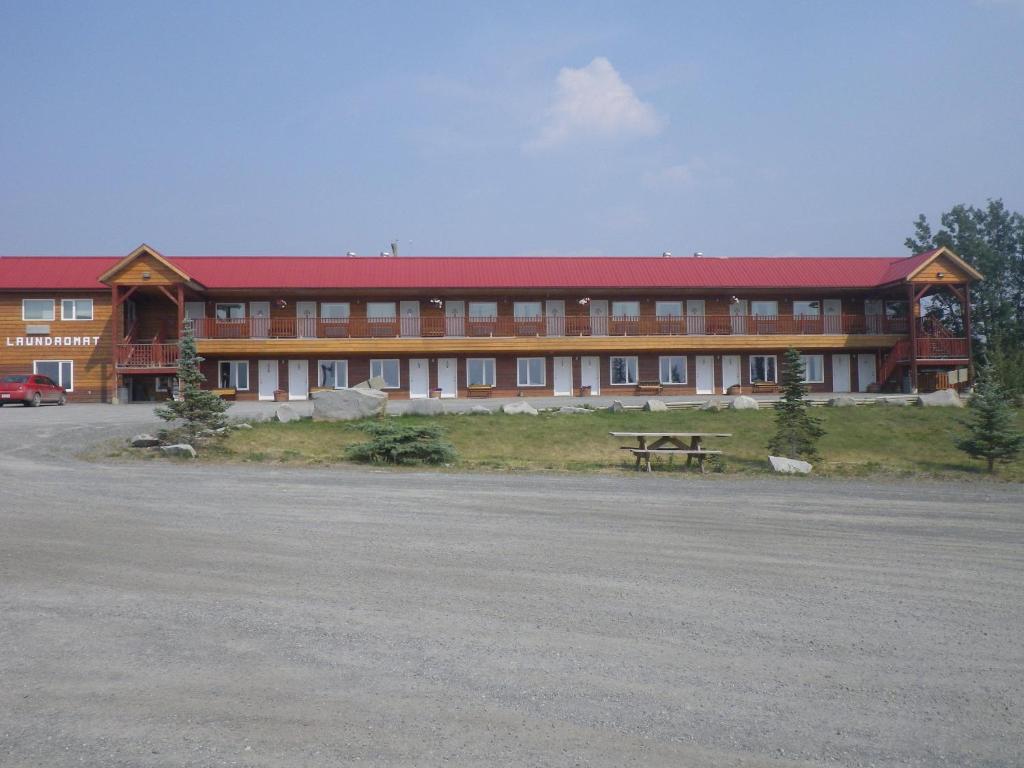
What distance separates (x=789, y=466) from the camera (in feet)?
58.9

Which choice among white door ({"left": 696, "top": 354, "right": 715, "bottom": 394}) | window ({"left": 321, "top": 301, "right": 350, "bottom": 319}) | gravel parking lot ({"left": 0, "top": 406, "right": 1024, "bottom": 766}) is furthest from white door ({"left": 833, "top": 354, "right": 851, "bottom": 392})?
gravel parking lot ({"left": 0, "top": 406, "right": 1024, "bottom": 766})

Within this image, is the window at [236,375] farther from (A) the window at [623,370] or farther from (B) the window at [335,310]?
(A) the window at [623,370]

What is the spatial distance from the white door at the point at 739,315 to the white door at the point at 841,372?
16.6 ft

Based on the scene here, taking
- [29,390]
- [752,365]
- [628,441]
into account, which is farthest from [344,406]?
[752,365]

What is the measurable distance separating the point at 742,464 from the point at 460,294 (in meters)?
23.6

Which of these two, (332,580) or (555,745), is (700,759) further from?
(332,580)

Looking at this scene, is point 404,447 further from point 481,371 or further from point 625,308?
point 625,308

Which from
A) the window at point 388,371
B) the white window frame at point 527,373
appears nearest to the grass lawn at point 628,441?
the white window frame at point 527,373

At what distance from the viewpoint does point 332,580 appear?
24.2ft

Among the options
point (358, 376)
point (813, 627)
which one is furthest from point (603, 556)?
point (358, 376)

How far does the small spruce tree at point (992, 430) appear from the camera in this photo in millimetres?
18797

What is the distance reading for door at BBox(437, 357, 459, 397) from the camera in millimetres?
40250

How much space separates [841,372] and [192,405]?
1309 inches

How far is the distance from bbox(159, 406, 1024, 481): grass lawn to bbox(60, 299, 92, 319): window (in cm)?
1978
